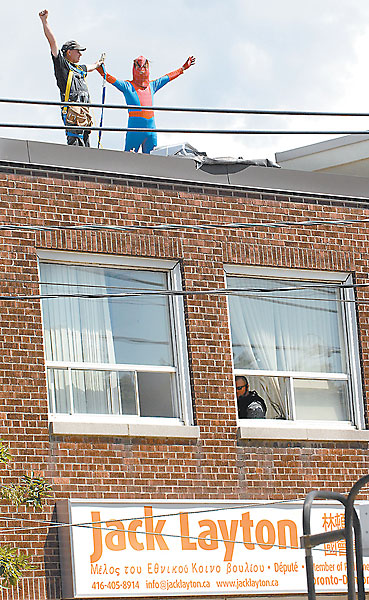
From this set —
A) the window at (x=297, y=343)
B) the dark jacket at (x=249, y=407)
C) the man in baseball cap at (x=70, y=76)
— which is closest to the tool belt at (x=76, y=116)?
the man in baseball cap at (x=70, y=76)

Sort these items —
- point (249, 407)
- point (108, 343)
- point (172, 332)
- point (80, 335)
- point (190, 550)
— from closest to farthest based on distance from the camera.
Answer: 1. point (190, 550)
2. point (80, 335)
3. point (108, 343)
4. point (172, 332)
5. point (249, 407)

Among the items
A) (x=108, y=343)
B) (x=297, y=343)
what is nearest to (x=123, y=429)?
(x=108, y=343)

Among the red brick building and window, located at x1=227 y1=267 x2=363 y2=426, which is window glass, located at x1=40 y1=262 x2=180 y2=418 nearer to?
the red brick building

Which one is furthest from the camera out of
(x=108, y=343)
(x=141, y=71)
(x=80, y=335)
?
(x=141, y=71)

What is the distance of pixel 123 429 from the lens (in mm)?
14859

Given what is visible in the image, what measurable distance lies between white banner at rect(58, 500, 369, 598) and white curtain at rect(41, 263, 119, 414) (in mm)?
1377

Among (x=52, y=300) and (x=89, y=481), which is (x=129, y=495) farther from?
(x=52, y=300)

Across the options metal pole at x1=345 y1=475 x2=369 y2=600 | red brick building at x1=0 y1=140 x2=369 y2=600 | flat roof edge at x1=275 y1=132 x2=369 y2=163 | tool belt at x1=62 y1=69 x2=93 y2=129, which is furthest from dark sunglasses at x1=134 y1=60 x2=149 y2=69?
metal pole at x1=345 y1=475 x2=369 y2=600

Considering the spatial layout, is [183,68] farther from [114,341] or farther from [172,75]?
[114,341]

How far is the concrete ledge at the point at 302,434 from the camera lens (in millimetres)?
15795

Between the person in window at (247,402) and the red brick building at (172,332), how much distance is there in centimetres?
11

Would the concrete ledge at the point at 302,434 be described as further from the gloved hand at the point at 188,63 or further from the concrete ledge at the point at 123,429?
the gloved hand at the point at 188,63

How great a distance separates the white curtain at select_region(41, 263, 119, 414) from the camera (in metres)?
15.0

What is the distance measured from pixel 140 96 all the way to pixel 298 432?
4.87 metres
